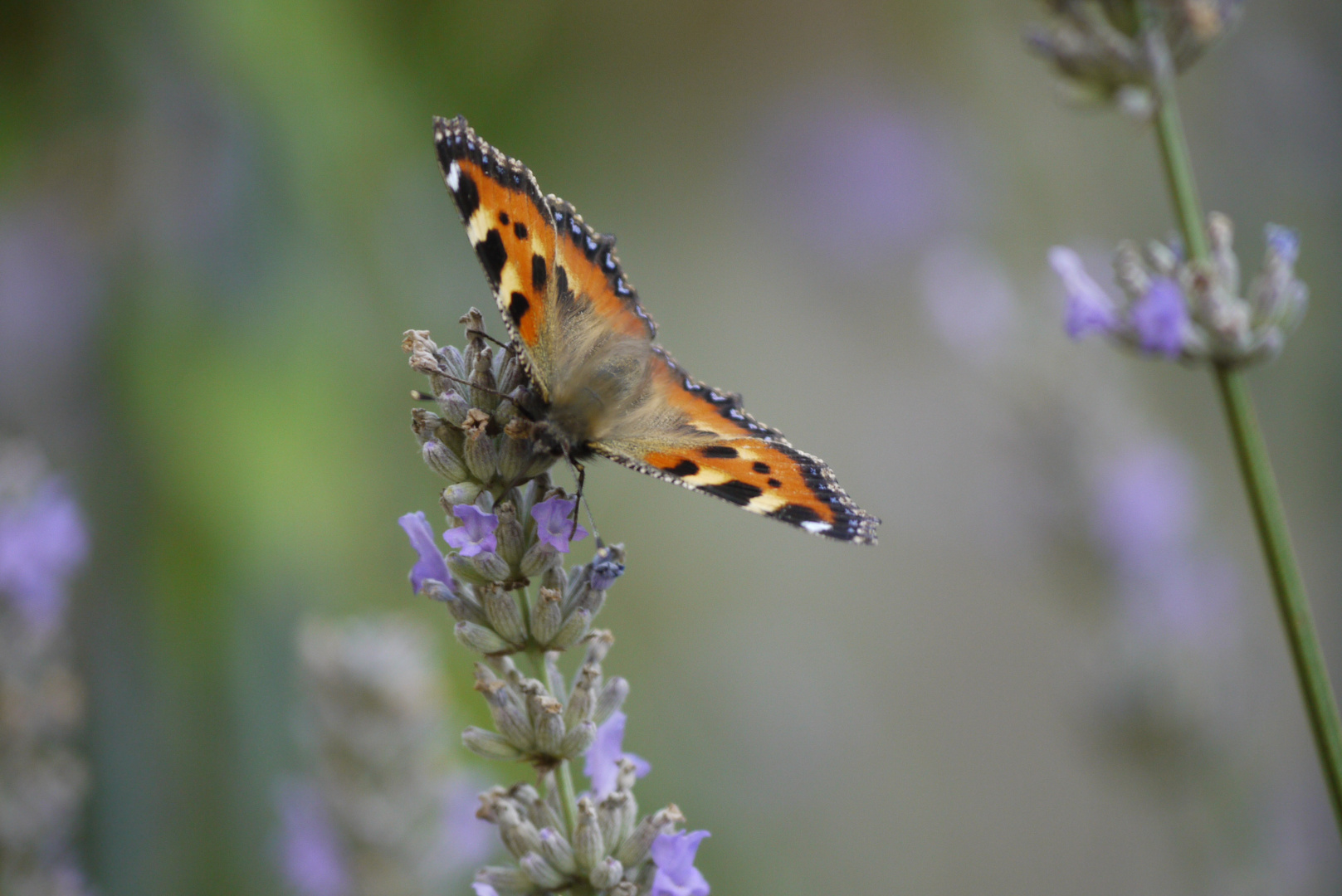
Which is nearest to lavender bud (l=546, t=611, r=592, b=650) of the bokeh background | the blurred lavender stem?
the blurred lavender stem

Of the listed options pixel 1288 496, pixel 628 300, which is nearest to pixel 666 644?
pixel 1288 496

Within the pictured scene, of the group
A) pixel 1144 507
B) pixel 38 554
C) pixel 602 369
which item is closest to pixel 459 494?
pixel 602 369

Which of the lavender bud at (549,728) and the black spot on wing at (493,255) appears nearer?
the lavender bud at (549,728)

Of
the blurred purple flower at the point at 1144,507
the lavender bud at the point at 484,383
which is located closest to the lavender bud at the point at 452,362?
the lavender bud at the point at 484,383

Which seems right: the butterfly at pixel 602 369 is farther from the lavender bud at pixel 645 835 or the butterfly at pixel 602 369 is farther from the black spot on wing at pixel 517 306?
the lavender bud at pixel 645 835

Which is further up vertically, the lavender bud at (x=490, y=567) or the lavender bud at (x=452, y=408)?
the lavender bud at (x=452, y=408)

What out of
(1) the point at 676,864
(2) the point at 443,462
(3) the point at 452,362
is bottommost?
(1) the point at 676,864

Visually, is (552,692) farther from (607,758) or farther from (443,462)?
(443,462)
